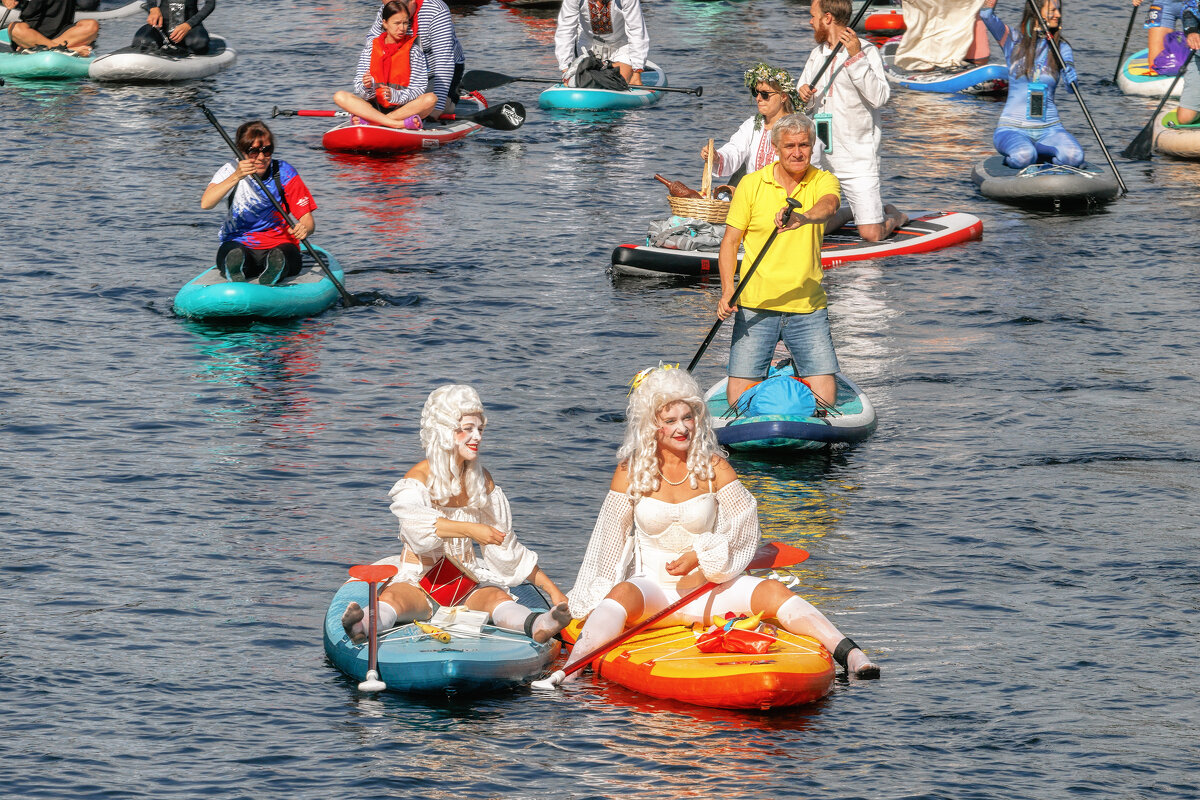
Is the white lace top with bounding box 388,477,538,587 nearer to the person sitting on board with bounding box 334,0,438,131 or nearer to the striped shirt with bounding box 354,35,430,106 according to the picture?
the person sitting on board with bounding box 334,0,438,131

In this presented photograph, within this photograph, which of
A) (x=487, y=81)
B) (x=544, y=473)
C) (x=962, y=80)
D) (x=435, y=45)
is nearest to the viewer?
(x=544, y=473)

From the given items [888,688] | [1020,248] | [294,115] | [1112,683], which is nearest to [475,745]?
[888,688]

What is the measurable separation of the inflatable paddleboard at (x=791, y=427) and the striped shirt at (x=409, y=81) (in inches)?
392

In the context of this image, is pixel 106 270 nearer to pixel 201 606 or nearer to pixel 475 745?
pixel 201 606

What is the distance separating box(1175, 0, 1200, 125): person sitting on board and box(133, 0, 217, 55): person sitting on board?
12.5m

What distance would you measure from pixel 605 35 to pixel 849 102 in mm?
8567

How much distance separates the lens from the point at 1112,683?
26.8ft

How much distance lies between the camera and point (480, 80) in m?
22.4

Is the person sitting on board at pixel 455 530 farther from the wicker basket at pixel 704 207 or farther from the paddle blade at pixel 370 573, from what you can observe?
the wicker basket at pixel 704 207

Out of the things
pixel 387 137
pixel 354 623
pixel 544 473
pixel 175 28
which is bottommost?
pixel 544 473

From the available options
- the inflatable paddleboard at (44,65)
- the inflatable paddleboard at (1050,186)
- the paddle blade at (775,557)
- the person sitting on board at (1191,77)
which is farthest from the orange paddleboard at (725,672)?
the inflatable paddleboard at (44,65)

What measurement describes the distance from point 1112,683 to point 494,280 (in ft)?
28.3

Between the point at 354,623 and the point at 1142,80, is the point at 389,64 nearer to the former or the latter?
the point at 1142,80

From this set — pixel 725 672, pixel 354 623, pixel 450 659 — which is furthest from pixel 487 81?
pixel 725 672
